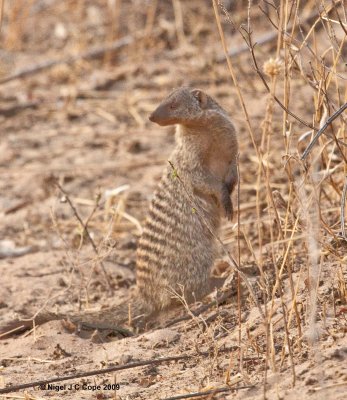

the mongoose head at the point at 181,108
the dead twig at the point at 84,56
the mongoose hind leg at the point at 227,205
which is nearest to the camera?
the mongoose head at the point at 181,108

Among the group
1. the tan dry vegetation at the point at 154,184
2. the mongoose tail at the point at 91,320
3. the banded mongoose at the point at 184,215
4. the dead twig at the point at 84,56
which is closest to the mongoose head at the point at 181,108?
the banded mongoose at the point at 184,215

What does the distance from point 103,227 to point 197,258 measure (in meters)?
1.13

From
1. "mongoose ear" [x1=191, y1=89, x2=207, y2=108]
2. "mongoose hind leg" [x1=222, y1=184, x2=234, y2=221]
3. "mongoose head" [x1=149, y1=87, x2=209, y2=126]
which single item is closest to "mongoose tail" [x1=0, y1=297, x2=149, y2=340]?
"mongoose hind leg" [x1=222, y1=184, x2=234, y2=221]

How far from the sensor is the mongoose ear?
390cm

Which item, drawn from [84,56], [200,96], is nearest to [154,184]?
[200,96]

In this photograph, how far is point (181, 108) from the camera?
3814 mm

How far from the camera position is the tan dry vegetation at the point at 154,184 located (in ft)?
9.16

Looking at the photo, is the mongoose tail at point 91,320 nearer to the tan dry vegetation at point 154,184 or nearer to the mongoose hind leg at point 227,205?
the tan dry vegetation at point 154,184

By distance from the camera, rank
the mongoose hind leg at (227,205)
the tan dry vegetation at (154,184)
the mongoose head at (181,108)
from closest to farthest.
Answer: the tan dry vegetation at (154,184), the mongoose head at (181,108), the mongoose hind leg at (227,205)

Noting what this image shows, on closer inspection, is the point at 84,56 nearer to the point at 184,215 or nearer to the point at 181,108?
the point at 181,108

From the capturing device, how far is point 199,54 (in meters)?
7.19

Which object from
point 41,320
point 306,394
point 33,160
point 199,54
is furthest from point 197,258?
point 199,54

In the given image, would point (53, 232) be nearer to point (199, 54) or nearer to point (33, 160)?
point (33, 160)

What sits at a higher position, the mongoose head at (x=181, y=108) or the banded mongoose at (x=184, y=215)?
the mongoose head at (x=181, y=108)
